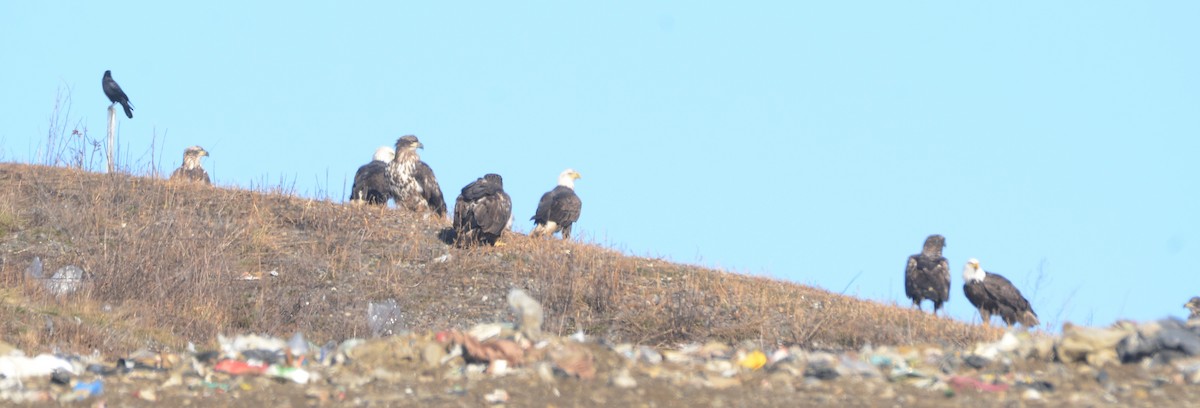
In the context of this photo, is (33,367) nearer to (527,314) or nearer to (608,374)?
(527,314)

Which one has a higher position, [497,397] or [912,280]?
[912,280]

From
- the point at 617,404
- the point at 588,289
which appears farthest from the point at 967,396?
the point at 588,289

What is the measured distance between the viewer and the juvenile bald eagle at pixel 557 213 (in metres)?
18.9

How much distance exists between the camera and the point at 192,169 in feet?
70.3

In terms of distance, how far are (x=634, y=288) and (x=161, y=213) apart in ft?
19.7

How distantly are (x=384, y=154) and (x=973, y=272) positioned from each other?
28.4 ft

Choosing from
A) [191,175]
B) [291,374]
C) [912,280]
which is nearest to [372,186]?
[191,175]

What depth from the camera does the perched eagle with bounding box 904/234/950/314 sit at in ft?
56.9

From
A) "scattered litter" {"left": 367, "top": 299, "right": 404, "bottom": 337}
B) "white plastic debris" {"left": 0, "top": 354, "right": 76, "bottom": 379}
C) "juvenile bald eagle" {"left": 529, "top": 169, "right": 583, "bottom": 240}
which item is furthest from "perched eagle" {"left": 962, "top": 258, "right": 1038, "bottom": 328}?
"white plastic debris" {"left": 0, "top": 354, "right": 76, "bottom": 379}

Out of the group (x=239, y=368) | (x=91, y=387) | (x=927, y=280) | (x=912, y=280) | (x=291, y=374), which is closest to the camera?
(x=91, y=387)

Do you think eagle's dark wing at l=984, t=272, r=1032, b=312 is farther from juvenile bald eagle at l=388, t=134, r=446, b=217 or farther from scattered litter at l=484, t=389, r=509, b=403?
scattered litter at l=484, t=389, r=509, b=403

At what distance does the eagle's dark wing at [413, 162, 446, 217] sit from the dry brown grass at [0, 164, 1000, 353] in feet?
3.11

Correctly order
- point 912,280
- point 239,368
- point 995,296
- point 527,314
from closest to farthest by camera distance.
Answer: point 239,368, point 527,314, point 995,296, point 912,280

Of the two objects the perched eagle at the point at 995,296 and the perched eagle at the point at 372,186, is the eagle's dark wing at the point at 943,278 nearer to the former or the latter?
the perched eagle at the point at 995,296
